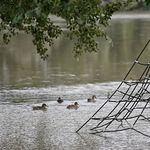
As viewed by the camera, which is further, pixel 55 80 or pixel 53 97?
pixel 55 80

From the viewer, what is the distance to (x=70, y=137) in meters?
7.58

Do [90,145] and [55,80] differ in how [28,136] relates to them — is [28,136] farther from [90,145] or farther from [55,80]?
[55,80]

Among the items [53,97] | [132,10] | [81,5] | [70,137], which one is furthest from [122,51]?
[132,10]

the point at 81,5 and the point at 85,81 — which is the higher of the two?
the point at 81,5

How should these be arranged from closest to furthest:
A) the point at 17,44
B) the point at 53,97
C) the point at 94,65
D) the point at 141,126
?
the point at 141,126
the point at 53,97
the point at 94,65
the point at 17,44

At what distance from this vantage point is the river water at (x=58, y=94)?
290 inches

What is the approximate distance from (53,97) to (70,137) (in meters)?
3.90

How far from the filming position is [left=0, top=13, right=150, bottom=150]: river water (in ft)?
24.2

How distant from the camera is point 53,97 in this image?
11.4 m

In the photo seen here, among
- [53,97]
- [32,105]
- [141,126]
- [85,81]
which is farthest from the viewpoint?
[85,81]

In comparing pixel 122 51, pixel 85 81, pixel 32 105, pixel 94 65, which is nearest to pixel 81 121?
pixel 32 105

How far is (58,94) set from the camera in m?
11.8

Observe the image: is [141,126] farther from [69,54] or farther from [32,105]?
[69,54]

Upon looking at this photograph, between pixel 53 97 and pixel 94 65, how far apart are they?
19.2 ft
